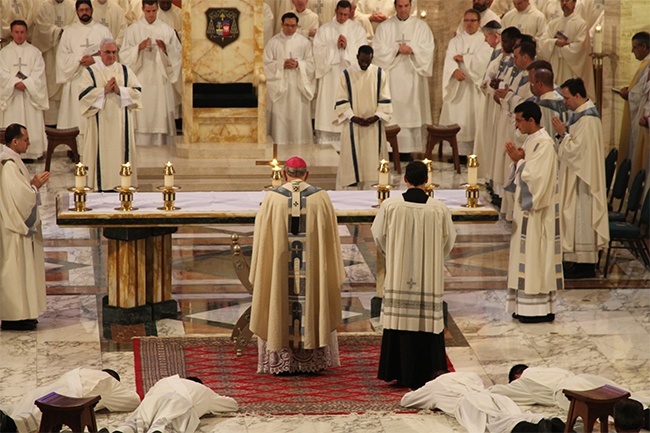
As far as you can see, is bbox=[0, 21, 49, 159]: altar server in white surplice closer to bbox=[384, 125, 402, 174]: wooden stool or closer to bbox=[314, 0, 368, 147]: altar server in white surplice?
bbox=[314, 0, 368, 147]: altar server in white surplice

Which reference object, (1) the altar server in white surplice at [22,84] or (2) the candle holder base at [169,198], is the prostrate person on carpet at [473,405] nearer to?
(2) the candle holder base at [169,198]

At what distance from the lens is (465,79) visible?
59.0 ft

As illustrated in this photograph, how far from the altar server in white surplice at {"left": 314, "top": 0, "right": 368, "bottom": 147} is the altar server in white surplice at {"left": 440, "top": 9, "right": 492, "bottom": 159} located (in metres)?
1.27

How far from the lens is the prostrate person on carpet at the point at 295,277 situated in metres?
9.70

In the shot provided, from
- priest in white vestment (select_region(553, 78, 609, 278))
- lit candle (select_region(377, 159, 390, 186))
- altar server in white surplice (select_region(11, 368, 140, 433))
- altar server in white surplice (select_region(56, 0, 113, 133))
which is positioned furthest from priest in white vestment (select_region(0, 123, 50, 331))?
altar server in white surplice (select_region(56, 0, 113, 133))

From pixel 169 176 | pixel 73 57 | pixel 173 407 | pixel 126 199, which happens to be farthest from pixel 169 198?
pixel 73 57

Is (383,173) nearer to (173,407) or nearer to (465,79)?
(173,407)

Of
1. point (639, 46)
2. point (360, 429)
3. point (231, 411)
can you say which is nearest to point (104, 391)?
point (231, 411)

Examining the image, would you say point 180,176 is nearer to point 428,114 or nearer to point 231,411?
point 428,114

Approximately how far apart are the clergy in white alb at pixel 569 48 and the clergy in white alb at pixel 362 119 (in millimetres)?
3732

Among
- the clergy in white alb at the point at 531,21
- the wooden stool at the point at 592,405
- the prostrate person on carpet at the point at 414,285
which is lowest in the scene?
the wooden stool at the point at 592,405

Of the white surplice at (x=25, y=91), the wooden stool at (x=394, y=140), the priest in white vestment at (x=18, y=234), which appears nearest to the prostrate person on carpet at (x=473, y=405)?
the priest in white vestment at (x=18, y=234)

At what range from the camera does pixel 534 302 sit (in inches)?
436

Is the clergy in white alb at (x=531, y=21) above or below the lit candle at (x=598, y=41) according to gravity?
above
